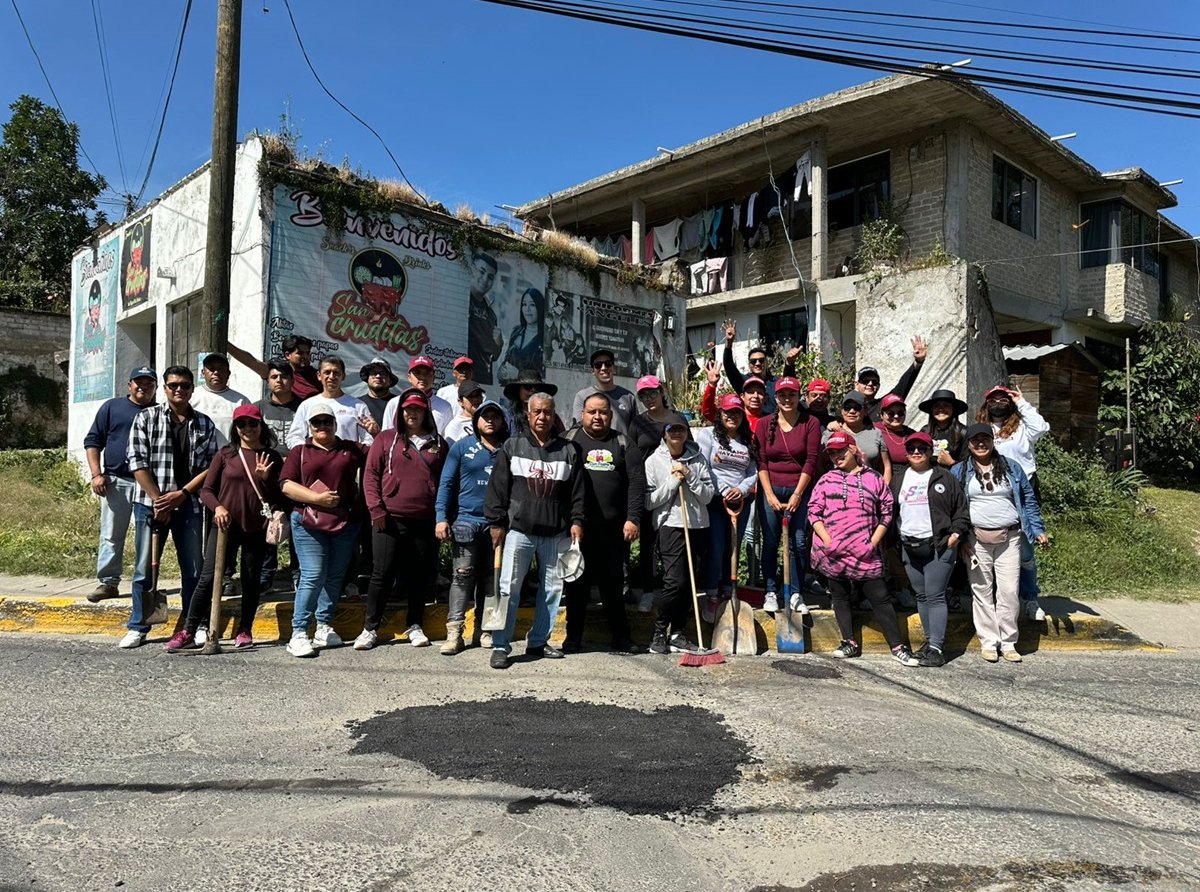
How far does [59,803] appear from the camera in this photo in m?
3.45

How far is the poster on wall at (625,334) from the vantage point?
533 inches

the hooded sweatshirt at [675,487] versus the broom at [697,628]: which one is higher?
the hooded sweatshirt at [675,487]

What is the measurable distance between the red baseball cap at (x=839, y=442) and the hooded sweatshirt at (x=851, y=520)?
187 millimetres

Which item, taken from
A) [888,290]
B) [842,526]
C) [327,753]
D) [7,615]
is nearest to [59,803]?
[327,753]

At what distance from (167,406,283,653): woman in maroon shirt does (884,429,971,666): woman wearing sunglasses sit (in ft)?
16.0

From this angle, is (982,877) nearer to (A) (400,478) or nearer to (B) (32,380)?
(A) (400,478)

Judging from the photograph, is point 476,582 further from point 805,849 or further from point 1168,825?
point 1168,825

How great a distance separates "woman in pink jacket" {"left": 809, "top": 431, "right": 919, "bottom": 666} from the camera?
19.9 feet

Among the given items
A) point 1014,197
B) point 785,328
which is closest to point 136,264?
point 785,328

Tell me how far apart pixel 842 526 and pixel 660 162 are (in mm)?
14130

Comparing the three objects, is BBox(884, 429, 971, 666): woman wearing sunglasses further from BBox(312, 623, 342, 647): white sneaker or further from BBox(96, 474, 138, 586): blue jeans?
BBox(96, 474, 138, 586): blue jeans

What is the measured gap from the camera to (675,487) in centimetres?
603

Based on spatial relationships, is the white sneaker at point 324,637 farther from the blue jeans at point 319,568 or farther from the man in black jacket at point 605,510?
the man in black jacket at point 605,510

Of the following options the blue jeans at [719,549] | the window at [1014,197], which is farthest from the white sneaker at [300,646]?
the window at [1014,197]
